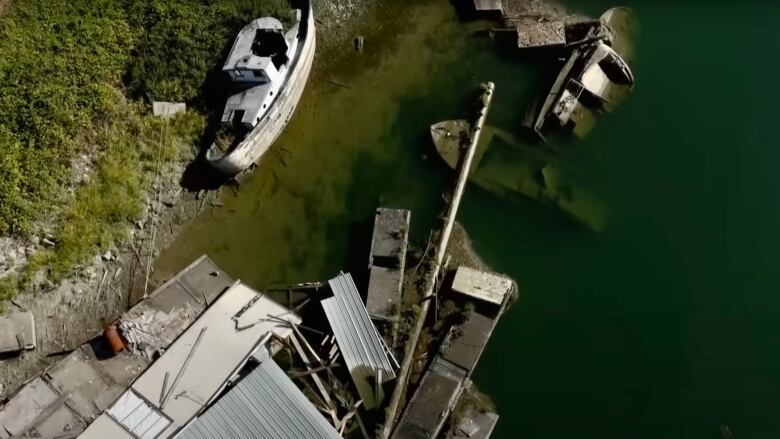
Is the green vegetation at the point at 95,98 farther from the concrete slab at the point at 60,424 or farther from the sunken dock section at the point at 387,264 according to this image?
the sunken dock section at the point at 387,264

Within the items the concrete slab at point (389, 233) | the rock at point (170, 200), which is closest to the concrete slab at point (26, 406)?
the rock at point (170, 200)

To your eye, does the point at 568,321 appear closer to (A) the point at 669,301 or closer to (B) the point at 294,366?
(A) the point at 669,301

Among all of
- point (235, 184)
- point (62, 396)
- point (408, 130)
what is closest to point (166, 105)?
point (235, 184)

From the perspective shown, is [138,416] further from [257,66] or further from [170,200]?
[257,66]

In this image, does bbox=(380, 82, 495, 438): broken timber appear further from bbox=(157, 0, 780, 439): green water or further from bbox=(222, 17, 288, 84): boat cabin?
bbox=(222, 17, 288, 84): boat cabin

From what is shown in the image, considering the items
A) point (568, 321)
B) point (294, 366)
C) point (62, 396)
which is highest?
point (568, 321)

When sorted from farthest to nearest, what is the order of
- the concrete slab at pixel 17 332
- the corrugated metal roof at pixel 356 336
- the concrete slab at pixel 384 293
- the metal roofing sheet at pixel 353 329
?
the concrete slab at pixel 384 293
the concrete slab at pixel 17 332
the metal roofing sheet at pixel 353 329
the corrugated metal roof at pixel 356 336
